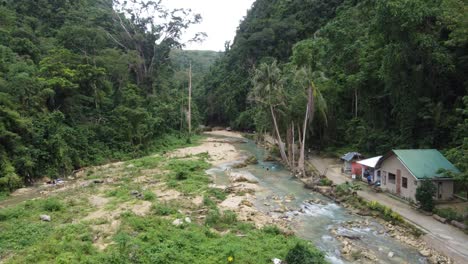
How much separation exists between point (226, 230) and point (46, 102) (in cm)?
2379

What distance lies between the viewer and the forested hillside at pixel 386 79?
21.7 m

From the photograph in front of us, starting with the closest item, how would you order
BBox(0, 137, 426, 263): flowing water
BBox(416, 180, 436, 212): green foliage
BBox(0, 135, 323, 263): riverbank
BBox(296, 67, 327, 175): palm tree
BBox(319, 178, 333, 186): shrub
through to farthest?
BBox(0, 135, 323, 263): riverbank, BBox(0, 137, 426, 263): flowing water, BBox(416, 180, 436, 212): green foliage, BBox(319, 178, 333, 186): shrub, BBox(296, 67, 327, 175): palm tree

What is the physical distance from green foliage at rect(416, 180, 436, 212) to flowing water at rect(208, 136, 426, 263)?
2.75 meters

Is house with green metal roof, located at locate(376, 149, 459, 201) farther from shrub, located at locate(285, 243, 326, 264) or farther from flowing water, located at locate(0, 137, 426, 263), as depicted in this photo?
shrub, located at locate(285, 243, 326, 264)

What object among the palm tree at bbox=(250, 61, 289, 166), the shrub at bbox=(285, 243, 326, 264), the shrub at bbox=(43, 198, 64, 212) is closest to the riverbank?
the shrub at bbox=(43, 198, 64, 212)

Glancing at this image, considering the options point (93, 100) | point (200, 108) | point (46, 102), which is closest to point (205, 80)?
point (200, 108)

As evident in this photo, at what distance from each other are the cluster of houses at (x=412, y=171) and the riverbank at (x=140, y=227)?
29.2ft

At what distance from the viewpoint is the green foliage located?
698 inches

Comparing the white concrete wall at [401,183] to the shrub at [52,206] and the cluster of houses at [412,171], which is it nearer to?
the cluster of houses at [412,171]

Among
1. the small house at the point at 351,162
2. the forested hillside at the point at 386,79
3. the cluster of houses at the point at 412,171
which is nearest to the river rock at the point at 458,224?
the cluster of houses at the point at 412,171

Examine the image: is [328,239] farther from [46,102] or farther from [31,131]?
[46,102]

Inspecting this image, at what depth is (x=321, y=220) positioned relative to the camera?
18.5 meters

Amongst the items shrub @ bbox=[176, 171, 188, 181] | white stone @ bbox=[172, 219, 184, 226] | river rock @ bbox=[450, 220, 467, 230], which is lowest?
river rock @ bbox=[450, 220, 467, 230]

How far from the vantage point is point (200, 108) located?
290ft
